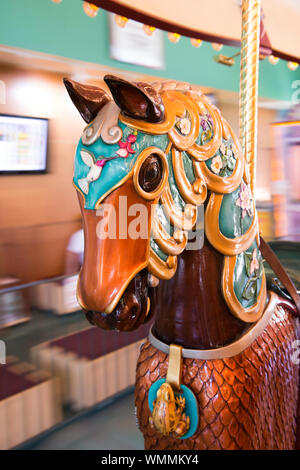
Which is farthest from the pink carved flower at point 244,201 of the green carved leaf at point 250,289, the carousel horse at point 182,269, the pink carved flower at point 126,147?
the pink carved flower at point 126,147

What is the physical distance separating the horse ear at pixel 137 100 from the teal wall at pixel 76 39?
1.41m

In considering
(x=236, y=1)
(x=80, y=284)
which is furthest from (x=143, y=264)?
(x=236, y=1)

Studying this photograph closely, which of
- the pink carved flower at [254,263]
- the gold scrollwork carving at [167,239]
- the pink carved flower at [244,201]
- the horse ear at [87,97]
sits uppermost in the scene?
the horse ear at [87,97]

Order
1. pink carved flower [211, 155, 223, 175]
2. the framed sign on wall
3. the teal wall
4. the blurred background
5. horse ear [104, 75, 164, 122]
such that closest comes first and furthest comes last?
1. horse ear [104, 75, 164, 122]
2. pink carved flower [211, 155, 223, 175]
3. the teal wall
4. the blurred background
5. the framed sign on wall

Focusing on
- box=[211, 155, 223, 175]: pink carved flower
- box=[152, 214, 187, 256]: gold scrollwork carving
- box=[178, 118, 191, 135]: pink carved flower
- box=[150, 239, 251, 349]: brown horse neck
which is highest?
box=[178, 118, 191, 135]: pink carved flower

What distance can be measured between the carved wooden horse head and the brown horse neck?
0.13ft

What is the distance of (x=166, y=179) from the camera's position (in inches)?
21.1

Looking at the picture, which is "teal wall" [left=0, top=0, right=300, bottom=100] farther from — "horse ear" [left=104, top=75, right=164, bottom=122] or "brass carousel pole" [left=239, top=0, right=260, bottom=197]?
"horse ear" [left=104, top=75, right=164, bottom=122]

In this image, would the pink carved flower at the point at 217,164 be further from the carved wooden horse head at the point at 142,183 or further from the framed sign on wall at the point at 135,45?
the framed sign on wall at the point at 135,45

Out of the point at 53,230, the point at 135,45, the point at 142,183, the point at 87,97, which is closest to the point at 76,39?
the point at 135,45

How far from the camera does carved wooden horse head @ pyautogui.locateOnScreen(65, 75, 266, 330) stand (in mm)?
505

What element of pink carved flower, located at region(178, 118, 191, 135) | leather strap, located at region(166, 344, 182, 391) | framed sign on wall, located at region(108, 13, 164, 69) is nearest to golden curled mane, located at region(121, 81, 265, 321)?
pink carved flower, located at region(178, 118, 191, 135)

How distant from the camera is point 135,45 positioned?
2.16m

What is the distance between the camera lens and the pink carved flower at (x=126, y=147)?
503mm
